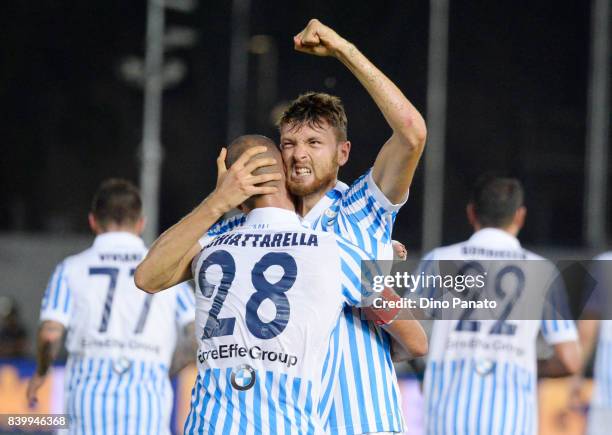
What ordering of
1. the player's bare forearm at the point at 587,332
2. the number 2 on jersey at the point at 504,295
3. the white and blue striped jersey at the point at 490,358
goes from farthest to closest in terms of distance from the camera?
the player's bare forearm at the point at 587,332 < the white and blue striped jersey at the point at 490,358 < the number 2 on jersey at the point at 504,295

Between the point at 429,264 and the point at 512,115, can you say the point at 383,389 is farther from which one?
the point at 512,115

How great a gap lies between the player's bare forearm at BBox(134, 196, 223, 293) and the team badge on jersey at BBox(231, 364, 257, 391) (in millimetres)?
417

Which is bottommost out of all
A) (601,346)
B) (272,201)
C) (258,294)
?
(258,294)

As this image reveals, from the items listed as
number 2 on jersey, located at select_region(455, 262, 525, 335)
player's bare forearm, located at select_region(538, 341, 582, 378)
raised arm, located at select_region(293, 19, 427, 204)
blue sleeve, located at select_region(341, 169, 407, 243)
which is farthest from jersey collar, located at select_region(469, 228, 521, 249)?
raised arm, located at select_region(293, 19, 427, 204)

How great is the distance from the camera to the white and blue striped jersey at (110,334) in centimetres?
605

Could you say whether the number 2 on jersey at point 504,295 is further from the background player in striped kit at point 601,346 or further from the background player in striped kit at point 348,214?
the background player in striped kit at point 348,214

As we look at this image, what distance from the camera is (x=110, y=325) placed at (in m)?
6.05

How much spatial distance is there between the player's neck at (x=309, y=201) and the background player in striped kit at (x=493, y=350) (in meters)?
2.00

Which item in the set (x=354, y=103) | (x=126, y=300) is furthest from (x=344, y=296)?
(x=354, y=103)

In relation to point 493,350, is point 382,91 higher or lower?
higher

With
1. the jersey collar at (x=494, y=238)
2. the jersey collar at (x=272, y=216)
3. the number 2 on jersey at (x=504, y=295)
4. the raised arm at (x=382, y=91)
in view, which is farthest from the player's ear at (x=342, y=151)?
the jersey collar at (x=494, y=238)

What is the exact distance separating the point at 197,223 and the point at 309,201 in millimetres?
576

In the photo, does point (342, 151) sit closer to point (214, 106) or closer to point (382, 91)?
point (382, 91)

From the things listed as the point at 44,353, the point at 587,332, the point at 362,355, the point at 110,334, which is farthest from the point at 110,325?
the point at 587,332
